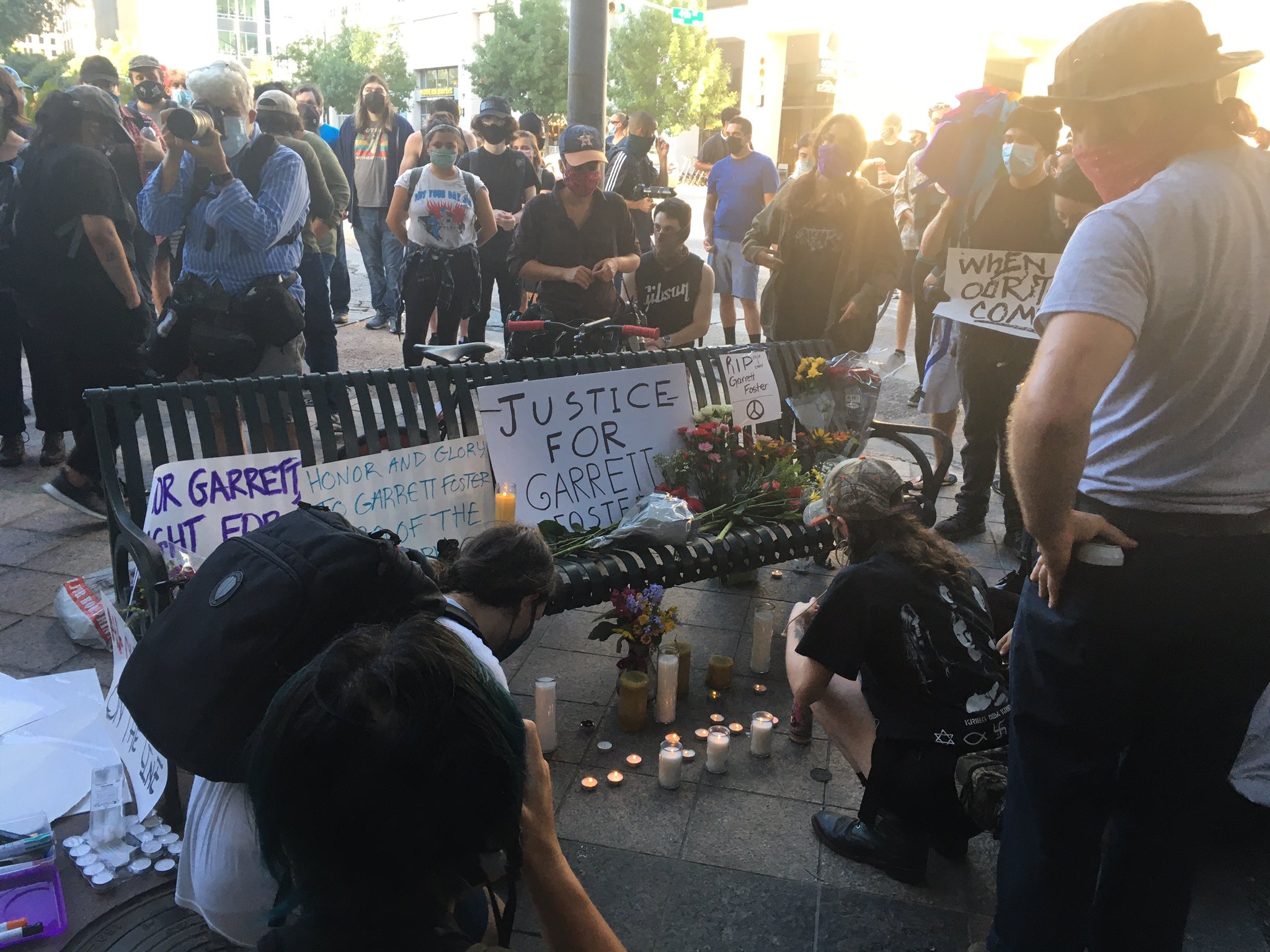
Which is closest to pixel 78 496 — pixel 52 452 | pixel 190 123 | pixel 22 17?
pixel 52 452

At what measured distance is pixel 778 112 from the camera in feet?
119

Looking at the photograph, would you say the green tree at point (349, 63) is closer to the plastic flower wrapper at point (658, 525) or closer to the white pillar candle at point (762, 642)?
the plastic flower wrapper at point (658, 525)

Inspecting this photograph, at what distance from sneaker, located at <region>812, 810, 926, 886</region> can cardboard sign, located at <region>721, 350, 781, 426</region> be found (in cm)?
202

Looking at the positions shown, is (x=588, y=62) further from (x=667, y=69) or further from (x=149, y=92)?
(x=667, y=69)

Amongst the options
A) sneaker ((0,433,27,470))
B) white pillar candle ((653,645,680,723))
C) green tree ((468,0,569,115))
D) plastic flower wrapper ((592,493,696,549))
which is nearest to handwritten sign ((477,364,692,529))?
plastic flower wrapper ((592,493,696,549))

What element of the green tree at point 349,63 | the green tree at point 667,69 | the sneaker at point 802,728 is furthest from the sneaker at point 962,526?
the green tree at point 349,63

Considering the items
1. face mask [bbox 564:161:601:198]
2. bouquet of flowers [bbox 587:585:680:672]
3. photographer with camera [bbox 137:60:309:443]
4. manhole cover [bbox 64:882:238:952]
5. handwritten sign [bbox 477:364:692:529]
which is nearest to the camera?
manhole cover [bbox 64:882:238:952]

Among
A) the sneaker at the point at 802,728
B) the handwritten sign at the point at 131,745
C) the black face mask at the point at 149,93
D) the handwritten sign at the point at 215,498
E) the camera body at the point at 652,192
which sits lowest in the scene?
the sneaker at the point at 802,728

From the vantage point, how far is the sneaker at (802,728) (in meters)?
3.21

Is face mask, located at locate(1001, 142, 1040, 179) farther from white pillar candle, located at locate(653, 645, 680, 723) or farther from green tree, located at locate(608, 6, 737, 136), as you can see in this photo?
green tree, located at locate(608, 6, 737, 136)

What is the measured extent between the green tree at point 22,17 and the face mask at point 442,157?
109 ft

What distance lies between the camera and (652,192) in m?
7.95

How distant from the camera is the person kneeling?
2.58 metres

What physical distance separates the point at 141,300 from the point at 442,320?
6.96 feet
